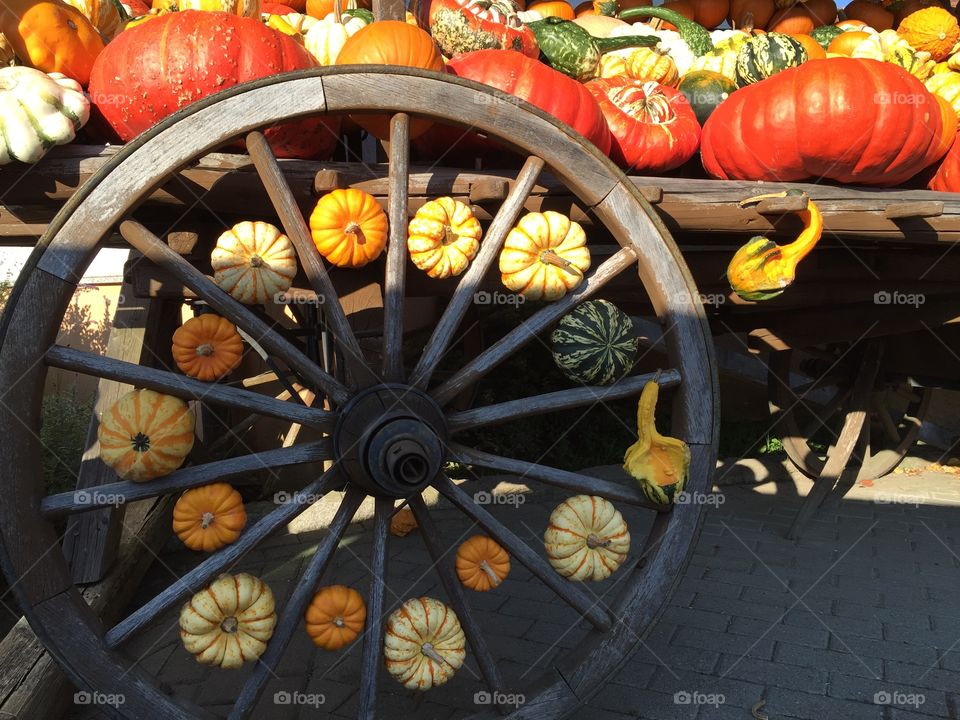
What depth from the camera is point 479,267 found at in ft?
6.31

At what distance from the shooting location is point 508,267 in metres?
1.99

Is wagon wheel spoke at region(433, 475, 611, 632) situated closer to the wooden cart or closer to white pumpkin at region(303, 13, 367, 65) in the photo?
the wooden cart

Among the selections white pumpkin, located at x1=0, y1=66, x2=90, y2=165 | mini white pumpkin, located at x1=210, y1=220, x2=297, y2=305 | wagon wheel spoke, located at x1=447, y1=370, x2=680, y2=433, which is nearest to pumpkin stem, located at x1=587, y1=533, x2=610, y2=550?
wagon wheel spoke, located at x1=447, y1=370, x2=680, y2=433

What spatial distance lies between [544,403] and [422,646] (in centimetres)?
76

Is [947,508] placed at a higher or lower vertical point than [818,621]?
higher

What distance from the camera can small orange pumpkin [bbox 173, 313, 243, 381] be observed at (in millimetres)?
1907

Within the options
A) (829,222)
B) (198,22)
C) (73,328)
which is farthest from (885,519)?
(73,328)

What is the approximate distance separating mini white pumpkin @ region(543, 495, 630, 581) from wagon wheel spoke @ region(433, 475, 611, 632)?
0.06 metres

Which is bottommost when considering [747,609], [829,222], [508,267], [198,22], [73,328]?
[747,609]

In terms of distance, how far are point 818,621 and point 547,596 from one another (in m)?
1.18

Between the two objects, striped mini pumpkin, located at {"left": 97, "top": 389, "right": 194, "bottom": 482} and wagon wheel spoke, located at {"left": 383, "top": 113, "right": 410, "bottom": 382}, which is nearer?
striped mini pumpkin, located at {"left": 97, "top": 389, "right": 194, "bottom": 482}

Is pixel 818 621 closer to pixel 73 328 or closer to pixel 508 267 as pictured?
pixel 508 267

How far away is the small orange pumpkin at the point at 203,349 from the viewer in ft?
6.26

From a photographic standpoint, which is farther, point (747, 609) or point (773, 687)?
point (747, 609)
